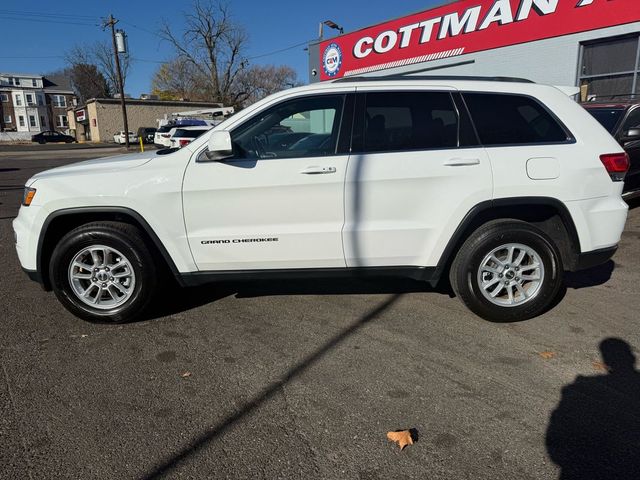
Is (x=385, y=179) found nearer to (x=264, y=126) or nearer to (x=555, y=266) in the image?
(x=264, y=126)

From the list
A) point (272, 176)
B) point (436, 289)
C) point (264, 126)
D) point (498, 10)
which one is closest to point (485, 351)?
point (436, 289)

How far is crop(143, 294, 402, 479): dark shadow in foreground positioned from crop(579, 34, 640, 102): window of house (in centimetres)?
1019

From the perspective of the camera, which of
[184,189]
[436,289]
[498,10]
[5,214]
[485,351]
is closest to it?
[485,351]

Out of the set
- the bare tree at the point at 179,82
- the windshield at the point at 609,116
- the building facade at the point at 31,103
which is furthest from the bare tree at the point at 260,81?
the windshield at the point at 609,116

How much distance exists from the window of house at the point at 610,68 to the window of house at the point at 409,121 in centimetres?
916

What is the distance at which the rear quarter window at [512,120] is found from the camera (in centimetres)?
382

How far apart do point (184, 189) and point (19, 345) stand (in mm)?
1698

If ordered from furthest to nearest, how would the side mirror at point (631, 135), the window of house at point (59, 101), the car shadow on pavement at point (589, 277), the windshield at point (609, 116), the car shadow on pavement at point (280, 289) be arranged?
the window of house at point (59, 101)
the windshield at point (609, 116)
the side mirror at point (631, 135)
the car shadow on pavement at point (589, 277)
the car shadow on pavement at point (280, 289)

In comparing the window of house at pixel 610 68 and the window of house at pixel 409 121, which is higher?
the window of house at pixel 610 68

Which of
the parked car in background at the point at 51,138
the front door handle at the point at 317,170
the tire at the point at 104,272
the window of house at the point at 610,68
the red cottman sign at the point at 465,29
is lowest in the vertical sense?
the parked car in background at the point at 51,138

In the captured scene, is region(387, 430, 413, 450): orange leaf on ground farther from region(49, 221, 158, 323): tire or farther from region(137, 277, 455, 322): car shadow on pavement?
region(49, 221, 158, 323): tire

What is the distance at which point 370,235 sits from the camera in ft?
12.3

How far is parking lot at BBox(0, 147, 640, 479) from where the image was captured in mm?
2365

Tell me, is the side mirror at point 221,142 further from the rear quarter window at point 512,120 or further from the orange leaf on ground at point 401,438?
the orange leaf on ground at point 401,438
